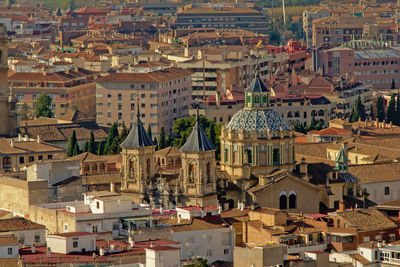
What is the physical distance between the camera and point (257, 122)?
122 m

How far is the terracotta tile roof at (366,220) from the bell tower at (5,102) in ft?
149

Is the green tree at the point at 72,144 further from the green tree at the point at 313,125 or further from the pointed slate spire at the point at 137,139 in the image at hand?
the green tree at the point at 313,125

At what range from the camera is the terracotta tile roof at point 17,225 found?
101 m

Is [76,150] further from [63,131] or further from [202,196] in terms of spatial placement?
[202,196]

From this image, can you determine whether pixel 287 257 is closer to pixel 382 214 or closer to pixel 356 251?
pixel 356 251

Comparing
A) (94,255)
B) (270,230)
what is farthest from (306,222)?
(94,255)

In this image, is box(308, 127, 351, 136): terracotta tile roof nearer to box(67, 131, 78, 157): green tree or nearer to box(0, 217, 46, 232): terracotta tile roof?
box(67, 131, 78, 157): green tree

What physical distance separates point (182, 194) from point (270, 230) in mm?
11648

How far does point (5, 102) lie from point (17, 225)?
5010 centimetres

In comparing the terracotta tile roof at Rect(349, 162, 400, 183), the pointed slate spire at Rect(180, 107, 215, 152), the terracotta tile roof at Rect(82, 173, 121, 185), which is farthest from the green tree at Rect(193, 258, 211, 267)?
the terracotta tile roof at Rect(349, 162, 400, 183)

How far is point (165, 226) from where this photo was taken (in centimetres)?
10200

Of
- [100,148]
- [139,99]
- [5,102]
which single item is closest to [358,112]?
[139,99]

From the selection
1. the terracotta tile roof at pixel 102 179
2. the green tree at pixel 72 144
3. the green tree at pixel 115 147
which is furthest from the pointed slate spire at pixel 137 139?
the green tree at pixel 115 147

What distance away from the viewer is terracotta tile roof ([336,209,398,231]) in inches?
4321
